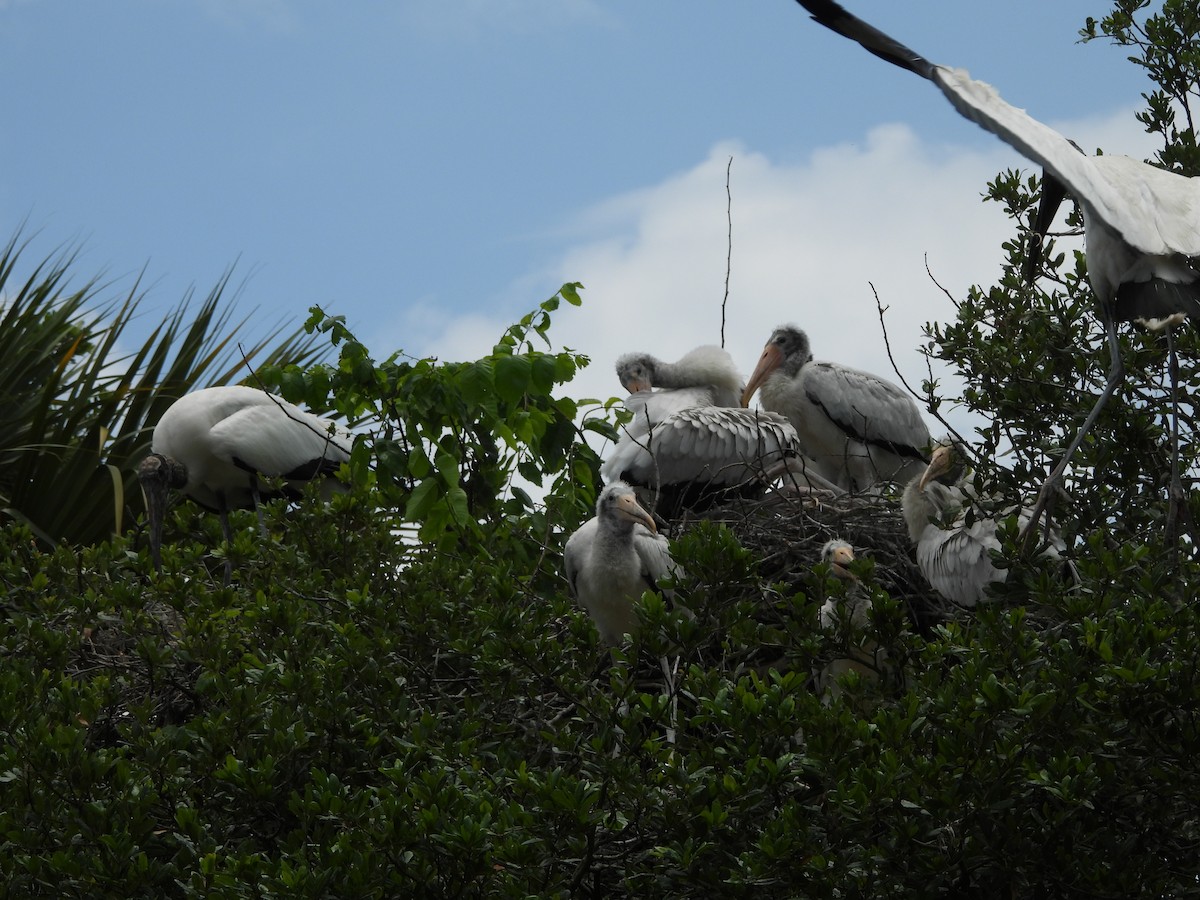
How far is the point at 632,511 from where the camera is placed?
5824 mm

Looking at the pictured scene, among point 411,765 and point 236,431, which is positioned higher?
point 236,431

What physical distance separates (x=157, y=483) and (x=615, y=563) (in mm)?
4001

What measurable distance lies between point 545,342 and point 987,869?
4.08 meters

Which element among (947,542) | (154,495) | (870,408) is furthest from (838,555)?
(154,495)

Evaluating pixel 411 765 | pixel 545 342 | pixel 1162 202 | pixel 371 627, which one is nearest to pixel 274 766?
pixel 411 765

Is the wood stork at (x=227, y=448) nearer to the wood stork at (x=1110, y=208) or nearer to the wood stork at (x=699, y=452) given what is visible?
the wood stork at (x=699, y=452)

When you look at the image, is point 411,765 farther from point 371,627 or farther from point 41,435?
point 41,435

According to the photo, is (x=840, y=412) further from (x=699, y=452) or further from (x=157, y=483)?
(x=157, y=483)

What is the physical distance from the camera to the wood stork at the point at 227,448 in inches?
352

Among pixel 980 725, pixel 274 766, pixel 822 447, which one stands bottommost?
pixel 274 766

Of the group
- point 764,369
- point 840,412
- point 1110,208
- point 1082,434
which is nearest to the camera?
point 1110,208

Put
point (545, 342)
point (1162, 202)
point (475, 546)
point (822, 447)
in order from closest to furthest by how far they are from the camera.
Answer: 1. point (1162, 202)
2. point (475, 546)
3. point (545, 342)
4. point (822, 447)

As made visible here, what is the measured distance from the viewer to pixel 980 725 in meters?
3.18

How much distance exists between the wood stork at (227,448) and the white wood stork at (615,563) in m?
3.26
